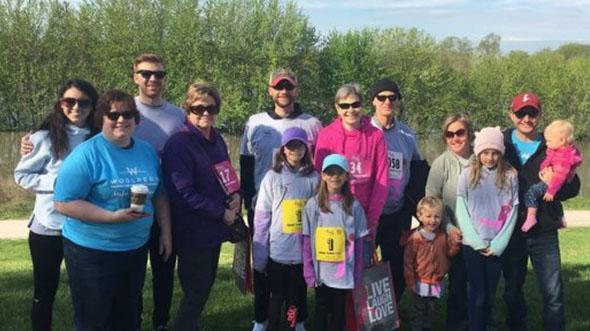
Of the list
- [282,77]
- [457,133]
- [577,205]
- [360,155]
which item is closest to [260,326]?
[360,155]

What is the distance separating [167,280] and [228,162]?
48.0 inches

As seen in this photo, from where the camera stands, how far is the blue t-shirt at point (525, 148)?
17.0ft

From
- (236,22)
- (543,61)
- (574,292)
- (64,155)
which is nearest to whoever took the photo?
(64,155)

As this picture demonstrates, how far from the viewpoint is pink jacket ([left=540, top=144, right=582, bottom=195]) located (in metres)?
4.82

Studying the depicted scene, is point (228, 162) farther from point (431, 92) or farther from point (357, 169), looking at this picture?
point (431, 92)

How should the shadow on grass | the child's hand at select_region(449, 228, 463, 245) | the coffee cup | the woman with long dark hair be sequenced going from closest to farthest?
the coffee cup < the woman with long dark hair < the child's hand at select_region(449, 228, 463, 245) < the shadow on grass

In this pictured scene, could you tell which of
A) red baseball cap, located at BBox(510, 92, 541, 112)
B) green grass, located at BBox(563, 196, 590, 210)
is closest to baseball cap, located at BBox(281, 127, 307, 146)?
red baseball cap, located at BBox(510, 92, 541, 112)

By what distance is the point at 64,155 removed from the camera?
14.5 ft

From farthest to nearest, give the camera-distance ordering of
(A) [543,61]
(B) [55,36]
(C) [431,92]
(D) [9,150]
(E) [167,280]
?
(A) [543,61], (C) [431,92], (B) [55,36], (D) [9,150], (E) [167,280]

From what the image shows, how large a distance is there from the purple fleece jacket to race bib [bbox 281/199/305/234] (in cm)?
52

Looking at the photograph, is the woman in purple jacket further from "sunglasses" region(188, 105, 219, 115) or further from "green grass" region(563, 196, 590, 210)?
"green grass" region(563, 196, 590, 210)

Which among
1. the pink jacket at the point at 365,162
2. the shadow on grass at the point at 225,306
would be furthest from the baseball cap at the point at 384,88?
the shadow on grass at the point at 225,306

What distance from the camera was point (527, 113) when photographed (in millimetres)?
5117

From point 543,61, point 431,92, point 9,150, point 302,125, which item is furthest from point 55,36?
point 543,61
